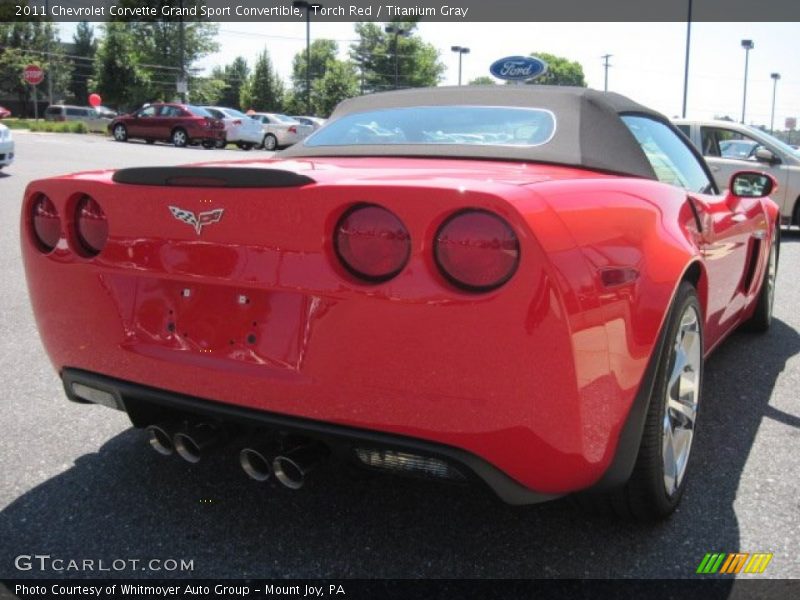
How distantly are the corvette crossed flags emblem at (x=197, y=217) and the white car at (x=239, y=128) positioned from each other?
25477 mm

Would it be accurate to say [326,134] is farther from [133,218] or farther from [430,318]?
[430,318]

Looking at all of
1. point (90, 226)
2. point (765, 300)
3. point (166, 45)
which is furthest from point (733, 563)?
point (166, 45)

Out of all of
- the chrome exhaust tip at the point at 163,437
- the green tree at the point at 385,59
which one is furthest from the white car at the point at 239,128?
the green tree at the point at 385,59

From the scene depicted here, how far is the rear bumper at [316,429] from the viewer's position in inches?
74.9

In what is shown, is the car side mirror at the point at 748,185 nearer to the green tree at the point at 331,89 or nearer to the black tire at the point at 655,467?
the black tire at the point at 655,467

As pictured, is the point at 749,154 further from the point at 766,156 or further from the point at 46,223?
the point at 46,223

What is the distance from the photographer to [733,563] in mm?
2238

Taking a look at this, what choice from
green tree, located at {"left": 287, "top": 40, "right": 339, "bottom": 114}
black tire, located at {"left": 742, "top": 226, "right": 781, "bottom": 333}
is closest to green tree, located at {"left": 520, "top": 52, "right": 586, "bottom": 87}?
green tree, located at {"left": 287, "top": 40, "right": 339, "bottom": 114}

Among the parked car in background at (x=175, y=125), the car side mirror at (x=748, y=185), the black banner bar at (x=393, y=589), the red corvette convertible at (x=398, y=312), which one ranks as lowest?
the black banner bar at (x=393, y=589)

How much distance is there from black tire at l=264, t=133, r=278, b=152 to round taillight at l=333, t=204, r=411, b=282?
27.5 metres

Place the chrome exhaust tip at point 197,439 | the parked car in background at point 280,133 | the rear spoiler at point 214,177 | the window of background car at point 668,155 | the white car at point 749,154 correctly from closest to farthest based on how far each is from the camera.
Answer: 1. the rear spoiler at point 214,177
2. the chrome exhaust tip at point 197,439
3. the window of background car at point 668,155
4. the white car at point 749,154
5. the parked car in background at point 280,133

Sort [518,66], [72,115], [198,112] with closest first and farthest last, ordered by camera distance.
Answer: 1. [518,66]
2. [198,112]
3. [72,115]

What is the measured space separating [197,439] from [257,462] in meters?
0.20

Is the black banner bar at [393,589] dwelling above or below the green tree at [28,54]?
below
